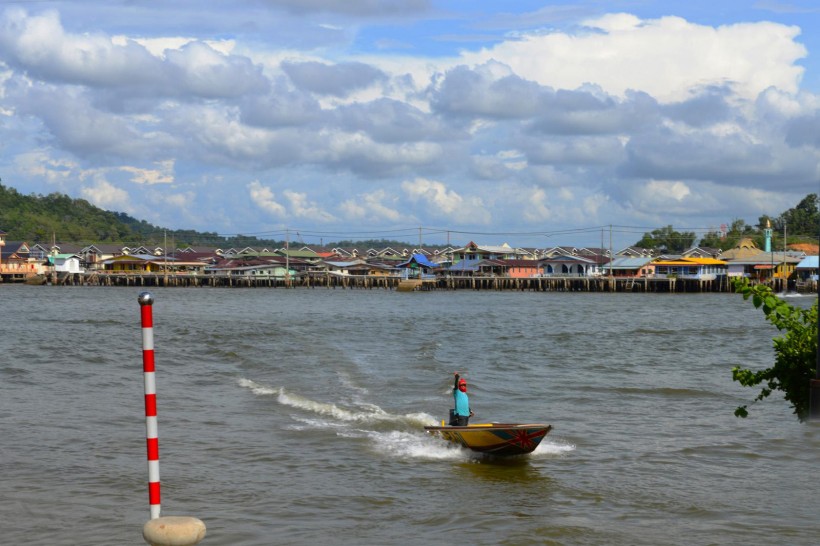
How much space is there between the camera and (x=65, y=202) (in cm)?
18875

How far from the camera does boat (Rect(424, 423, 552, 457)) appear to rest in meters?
15.7

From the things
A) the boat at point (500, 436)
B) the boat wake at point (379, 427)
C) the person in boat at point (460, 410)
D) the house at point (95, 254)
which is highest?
the house at point (95, 254)

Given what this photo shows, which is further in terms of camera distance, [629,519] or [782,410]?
[782,410]

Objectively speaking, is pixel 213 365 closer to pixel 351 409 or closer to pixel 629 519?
pixel 351 409

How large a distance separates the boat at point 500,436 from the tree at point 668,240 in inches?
5351

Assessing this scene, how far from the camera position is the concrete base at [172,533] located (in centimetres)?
592

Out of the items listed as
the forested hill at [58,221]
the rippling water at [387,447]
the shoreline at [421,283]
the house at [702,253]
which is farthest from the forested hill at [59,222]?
the rippling water at [387,447]

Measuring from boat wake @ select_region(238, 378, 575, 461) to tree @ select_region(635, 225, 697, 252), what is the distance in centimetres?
13108

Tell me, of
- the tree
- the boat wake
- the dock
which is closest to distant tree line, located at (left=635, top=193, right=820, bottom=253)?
the tree

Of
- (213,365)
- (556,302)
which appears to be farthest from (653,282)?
(213,365)

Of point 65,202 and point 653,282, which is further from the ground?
point 65,202

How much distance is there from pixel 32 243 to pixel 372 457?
142 metres

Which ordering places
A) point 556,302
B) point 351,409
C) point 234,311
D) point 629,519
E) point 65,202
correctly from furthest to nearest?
point 65,202 → point 556,302 → point 234,311 → point 351,409 → point 629,519

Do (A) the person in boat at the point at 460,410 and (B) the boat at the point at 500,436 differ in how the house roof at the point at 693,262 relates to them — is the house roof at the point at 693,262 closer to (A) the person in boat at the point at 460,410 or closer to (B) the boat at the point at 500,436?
(A) the person in boat at the point at 460,410
